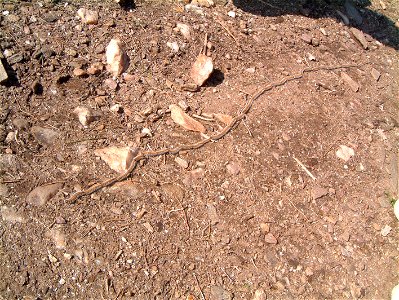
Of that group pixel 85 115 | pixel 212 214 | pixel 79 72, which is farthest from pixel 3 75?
pixel 212 214

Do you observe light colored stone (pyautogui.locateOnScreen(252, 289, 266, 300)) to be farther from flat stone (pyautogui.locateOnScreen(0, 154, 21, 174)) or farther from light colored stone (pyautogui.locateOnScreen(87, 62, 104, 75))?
light colored stone (pyautogui.locateOnScreen(87, 62, 104, 75))

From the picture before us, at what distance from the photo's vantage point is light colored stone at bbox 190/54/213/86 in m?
3.64

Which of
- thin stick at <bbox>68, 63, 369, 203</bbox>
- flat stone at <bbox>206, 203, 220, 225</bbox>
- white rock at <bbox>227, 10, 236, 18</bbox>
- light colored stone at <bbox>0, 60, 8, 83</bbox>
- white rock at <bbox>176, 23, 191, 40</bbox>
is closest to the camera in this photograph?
thin stick at <bbox>68, 63, 369, 203</bbox>

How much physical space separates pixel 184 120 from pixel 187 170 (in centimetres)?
44

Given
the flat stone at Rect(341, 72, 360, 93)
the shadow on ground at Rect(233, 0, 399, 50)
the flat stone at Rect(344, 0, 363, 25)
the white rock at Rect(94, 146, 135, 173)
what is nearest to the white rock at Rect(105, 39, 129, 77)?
the white rock at Rect(94, 146, 135, 173)

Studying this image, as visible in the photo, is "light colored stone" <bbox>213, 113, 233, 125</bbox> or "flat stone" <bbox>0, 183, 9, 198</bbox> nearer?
"flat stone" <bbox>0, 183, 9, 198</bbox>

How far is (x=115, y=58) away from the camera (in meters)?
3.54

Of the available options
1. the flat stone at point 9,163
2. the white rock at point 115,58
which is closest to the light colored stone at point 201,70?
the white rock at point 115,58

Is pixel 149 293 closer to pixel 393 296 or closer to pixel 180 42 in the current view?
pixel 393 296

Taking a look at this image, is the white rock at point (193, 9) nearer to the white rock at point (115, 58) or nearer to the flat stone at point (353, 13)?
the white rock at point (115, 58)

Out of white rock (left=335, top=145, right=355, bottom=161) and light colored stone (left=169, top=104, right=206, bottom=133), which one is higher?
light colored stone (left=169, top=104, right=206, bottom=133)

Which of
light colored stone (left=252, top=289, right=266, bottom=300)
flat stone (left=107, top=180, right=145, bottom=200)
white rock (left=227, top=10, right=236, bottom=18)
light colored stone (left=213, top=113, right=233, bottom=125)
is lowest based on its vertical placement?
light colored stone (left=252, top=289, right=266, bottom=300)

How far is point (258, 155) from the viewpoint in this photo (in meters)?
3.43

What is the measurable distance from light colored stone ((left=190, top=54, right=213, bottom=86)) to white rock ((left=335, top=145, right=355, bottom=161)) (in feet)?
4.34
